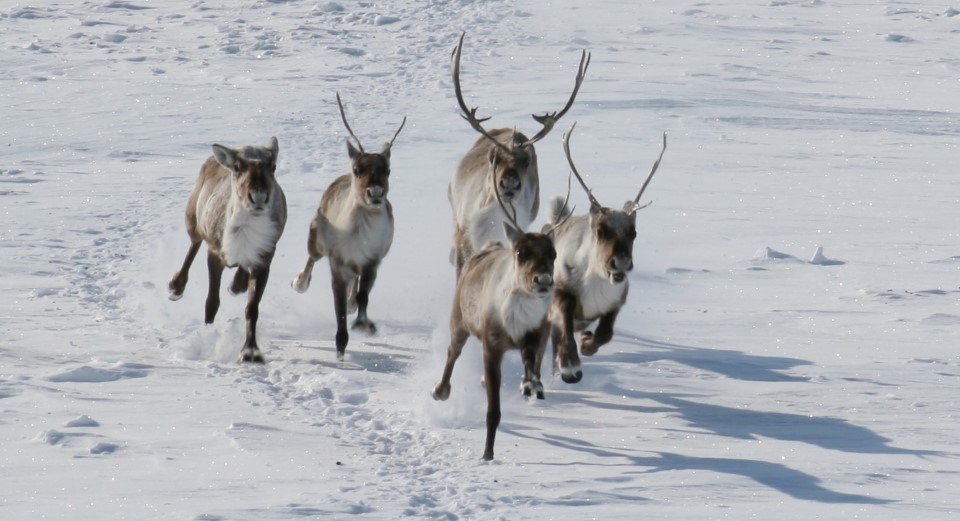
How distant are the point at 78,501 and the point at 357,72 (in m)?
16.2

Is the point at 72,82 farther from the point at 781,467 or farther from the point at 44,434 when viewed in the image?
the point at 781,467

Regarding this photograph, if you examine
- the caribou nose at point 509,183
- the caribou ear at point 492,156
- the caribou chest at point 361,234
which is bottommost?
the caribou chest at point 361,234

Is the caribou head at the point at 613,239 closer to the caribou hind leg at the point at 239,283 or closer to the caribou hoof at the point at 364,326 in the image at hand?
the caribou hoof at the point at 364,326

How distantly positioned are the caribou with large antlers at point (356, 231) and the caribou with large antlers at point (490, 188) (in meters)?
0.66

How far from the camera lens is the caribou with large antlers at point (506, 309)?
26.2ft

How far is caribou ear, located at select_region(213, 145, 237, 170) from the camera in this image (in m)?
10.1

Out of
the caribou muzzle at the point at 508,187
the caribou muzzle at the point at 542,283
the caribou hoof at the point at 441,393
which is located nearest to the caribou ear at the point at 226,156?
the caribou muzzle at the point at 508,187

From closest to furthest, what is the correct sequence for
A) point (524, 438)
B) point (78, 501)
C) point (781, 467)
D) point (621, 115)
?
point (78, 501), point (781, 467), point (524, 438), point (621, 115)

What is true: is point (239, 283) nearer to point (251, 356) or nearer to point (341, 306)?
point (341, 306)

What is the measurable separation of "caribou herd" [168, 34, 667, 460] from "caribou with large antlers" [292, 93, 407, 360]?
0.01 m

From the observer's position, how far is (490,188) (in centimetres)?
1102

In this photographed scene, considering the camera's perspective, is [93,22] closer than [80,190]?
No

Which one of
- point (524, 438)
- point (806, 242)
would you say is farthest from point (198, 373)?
point (806, 242)

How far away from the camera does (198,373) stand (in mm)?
9789
